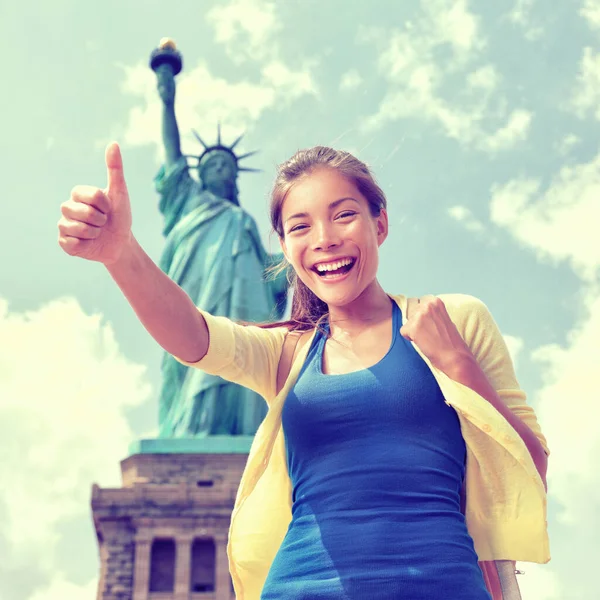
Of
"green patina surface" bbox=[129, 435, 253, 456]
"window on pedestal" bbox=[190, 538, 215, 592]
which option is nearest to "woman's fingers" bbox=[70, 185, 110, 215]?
"window on pedestal" bbox=[190, 538, 215, 592]

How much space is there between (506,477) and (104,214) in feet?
3.92

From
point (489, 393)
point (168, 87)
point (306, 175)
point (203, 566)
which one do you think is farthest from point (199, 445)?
point (489, 393)

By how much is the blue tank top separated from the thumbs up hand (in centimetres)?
62

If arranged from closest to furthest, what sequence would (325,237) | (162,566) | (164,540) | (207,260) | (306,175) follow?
(325,237), (306,175), (162,566), (164,540), (207,260)

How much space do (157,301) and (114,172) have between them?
35 cm

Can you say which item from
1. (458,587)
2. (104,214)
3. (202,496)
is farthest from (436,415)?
(202,496)

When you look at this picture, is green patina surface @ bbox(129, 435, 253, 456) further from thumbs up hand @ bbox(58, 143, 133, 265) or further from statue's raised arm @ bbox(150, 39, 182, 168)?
thumbs up hand @ bbox(58, 143, 133, 265)

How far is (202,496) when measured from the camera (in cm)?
1906

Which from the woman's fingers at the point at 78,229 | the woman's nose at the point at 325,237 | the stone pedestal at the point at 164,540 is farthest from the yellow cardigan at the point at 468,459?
the stone pedestal at the point at 164,540

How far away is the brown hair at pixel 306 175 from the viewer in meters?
2.70

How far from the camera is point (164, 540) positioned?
1925cm

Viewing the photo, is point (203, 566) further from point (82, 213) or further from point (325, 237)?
point (82, 213)

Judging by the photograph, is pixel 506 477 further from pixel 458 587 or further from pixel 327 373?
pixel 327 373

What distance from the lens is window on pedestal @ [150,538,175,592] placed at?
18.9 m
